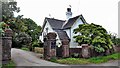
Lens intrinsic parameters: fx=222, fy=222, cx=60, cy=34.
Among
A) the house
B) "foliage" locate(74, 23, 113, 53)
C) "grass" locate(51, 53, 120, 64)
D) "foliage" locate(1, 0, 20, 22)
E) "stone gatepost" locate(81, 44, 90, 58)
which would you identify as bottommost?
"grass" locate(51, 53, 120, 64)

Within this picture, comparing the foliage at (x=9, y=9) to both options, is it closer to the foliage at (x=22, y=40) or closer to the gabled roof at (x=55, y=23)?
the foliage at (x=22, y=40)

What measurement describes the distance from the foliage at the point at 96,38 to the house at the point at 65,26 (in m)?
6.28

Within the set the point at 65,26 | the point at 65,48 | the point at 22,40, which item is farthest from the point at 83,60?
the point at 22,40

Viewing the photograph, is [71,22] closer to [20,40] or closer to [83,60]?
[20,40]

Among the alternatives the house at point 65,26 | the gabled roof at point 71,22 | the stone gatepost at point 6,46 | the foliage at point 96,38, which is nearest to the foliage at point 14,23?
the house at point 65,26

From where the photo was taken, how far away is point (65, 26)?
3984 centimetres

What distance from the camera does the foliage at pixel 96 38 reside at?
2648cm

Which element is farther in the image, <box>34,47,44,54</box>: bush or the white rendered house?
the white rendered house

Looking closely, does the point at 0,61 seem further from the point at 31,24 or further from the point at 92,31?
the point at 31,24

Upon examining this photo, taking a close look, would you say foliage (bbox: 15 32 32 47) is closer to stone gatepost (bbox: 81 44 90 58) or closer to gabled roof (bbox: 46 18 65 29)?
gabled roof (bbox: 46 18 65 29)

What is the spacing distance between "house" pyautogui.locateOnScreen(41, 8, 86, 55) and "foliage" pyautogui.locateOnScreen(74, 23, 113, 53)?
247 inches

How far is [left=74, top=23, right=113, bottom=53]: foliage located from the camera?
26480mm

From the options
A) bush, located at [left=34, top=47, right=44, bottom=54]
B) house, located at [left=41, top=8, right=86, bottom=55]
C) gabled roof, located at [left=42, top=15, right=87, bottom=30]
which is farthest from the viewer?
A: gabled roof, located at [left=42, top=15, right=87, bottom=30]

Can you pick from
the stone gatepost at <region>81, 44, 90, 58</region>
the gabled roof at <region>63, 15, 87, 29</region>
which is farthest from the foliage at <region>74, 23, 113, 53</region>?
the gabled roof at <region>63, 15, 87, 29</region>
